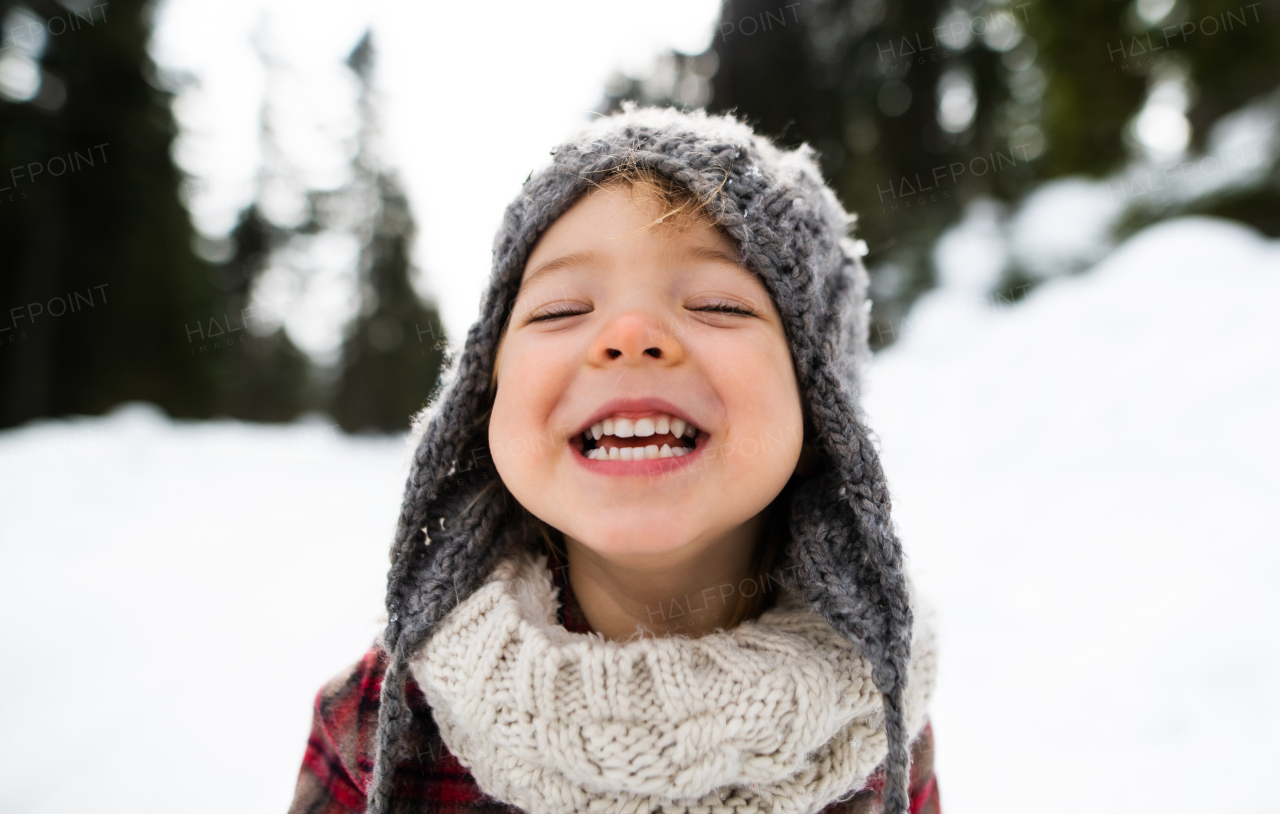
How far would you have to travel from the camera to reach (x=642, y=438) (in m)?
1.35

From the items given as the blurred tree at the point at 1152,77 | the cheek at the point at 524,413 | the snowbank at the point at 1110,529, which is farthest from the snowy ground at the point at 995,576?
the blurred tree at the point at 1152,77

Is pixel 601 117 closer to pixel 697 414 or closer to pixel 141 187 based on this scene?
pixel 697 414

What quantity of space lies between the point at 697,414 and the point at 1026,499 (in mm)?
3071

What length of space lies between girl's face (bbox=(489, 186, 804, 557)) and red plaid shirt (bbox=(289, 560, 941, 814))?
475 millimetres

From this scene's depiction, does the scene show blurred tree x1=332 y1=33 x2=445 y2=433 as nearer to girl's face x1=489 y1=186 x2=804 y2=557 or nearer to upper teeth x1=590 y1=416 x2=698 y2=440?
girl's face x1=489 y1=186 x2=804 y2=557

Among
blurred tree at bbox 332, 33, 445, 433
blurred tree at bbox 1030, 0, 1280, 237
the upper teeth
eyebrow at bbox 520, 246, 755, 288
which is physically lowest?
the upper teeth

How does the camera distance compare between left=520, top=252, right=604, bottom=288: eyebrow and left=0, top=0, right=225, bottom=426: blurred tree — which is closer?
left=520, top=252, right=604, bottom=288: eyebrow

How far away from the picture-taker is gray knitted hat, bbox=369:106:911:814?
1325 mm

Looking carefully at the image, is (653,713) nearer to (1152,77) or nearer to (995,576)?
(995,576)

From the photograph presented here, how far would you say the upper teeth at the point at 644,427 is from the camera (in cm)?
131

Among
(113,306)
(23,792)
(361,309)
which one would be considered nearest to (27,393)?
(113,306)

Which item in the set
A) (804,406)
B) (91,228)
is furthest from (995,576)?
(91,228)

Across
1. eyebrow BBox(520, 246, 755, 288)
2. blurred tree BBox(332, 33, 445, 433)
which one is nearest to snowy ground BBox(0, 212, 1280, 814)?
eyebrow BBox(520, 246, 755, 288)

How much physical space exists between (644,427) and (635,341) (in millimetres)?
167
